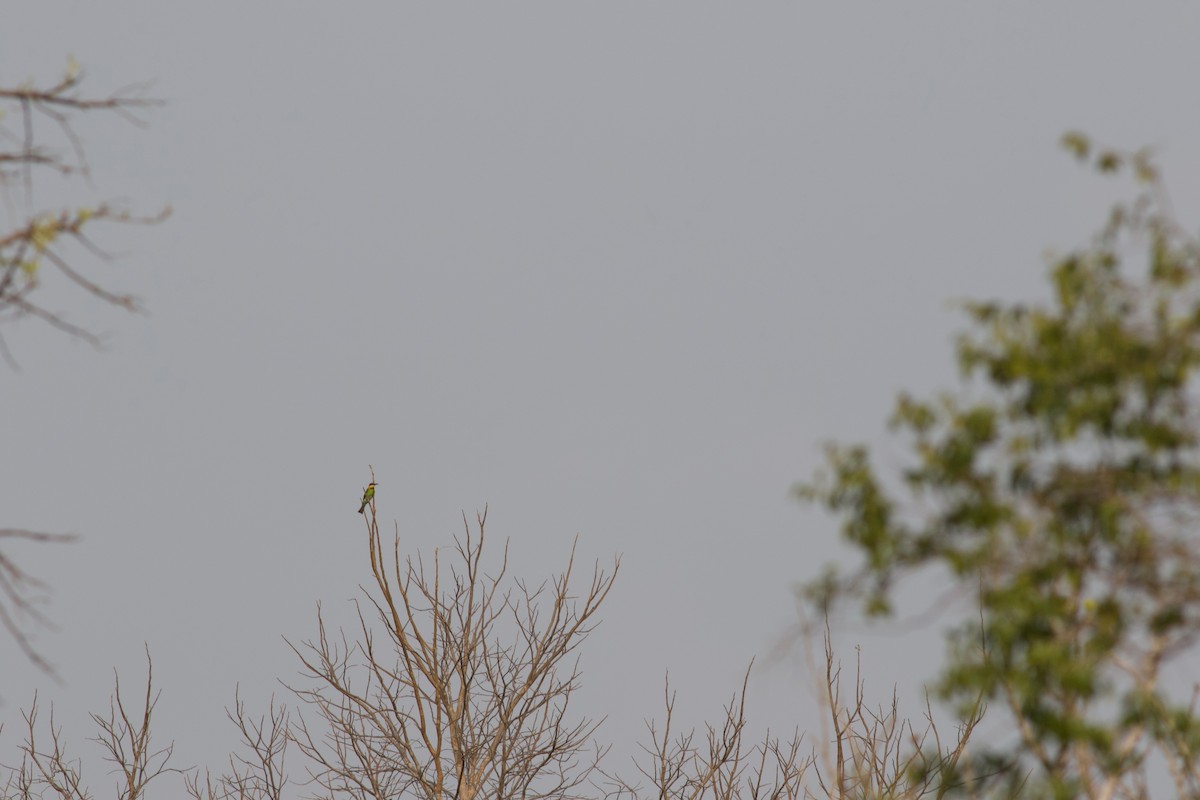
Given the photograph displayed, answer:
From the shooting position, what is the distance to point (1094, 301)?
27.1 ft

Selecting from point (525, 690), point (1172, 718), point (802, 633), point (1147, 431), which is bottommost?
point (1172, 718)

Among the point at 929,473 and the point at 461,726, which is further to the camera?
the point at 461,726

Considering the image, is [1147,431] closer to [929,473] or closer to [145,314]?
[929,473]

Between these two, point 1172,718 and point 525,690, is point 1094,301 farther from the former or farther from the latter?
point 525,690

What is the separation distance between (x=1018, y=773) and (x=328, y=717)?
25.0 feet

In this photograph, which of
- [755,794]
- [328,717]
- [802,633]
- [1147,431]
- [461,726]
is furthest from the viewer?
[755,794]

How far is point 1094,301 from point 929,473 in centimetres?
142

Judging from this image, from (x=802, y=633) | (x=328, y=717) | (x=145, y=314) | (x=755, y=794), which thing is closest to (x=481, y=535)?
(x=328, y=717)

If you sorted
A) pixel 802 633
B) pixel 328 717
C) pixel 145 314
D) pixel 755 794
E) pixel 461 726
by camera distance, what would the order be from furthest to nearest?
pixel 755 794 < pixel 328 717 < pixel 461 726 < pixel 802 633 < pixel 145 314

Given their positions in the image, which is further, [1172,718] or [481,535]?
[481,535]

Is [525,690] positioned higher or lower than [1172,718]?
higher

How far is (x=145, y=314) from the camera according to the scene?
297 inches

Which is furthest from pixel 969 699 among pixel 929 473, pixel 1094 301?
pixel 1094 301

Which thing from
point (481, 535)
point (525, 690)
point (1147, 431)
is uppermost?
point (481, 535)
